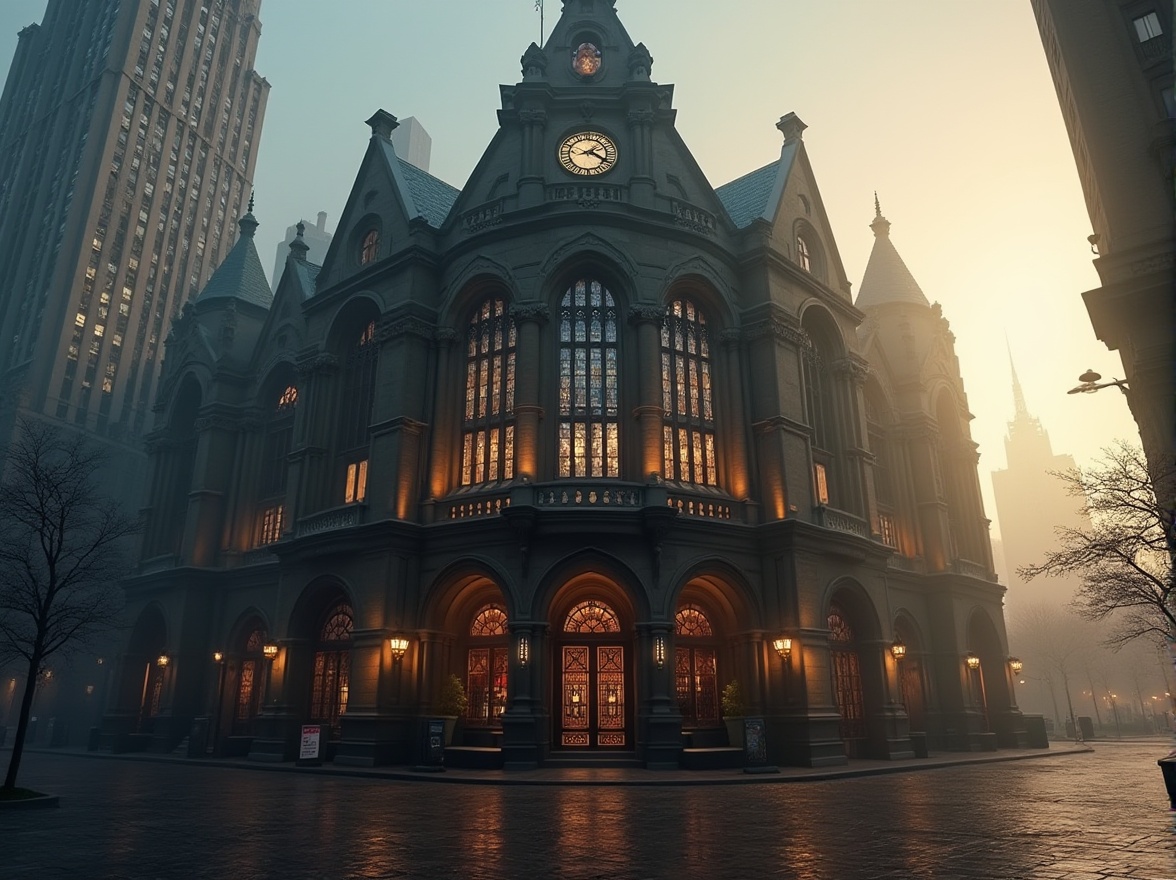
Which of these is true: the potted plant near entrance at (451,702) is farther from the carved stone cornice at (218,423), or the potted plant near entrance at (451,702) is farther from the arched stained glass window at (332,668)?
the carved stone cornice at (218,423)

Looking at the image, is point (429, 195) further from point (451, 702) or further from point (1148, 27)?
point (1148, 27)

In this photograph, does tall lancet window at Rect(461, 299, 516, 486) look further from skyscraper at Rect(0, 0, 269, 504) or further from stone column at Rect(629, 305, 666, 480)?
skyscraper at Rect(0, 0, 269, 504)

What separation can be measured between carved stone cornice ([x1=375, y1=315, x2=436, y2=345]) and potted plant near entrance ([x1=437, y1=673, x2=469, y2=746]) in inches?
527

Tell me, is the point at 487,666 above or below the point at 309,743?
above

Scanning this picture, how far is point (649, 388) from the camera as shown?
2852 cm

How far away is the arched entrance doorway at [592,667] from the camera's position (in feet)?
87.1

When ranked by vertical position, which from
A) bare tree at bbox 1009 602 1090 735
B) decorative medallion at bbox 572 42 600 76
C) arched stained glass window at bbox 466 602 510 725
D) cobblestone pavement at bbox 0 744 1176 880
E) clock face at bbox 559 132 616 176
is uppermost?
decorative medallion at bbox 572 42 600 76

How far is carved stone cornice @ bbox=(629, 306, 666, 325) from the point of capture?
96.5 feet

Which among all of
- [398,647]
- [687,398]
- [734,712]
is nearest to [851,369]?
[687,398]

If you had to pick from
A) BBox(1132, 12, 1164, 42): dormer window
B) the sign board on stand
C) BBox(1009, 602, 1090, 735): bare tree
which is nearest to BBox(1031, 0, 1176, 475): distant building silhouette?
BBox(1132, 12, 1164, 42): dormer window

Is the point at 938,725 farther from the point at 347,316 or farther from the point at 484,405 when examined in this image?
the point at 347,316

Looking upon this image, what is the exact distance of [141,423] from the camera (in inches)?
2822

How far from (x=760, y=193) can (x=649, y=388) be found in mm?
13970

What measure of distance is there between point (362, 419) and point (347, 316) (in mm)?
4946
